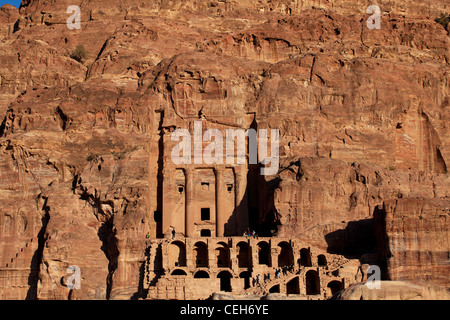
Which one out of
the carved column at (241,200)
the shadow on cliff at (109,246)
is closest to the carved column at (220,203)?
the carved column at (241,200)

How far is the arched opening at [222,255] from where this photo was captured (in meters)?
82.3

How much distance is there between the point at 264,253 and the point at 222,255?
3750 millimetres

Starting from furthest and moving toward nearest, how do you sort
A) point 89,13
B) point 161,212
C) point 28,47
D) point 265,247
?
1. point 89,13
2. point 28,47
3. point 161,212
4. point 265,247

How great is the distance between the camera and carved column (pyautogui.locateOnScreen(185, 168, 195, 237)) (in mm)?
88000

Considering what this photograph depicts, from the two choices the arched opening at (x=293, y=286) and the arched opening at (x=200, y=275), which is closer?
the arched opening at (x=293, y=286)

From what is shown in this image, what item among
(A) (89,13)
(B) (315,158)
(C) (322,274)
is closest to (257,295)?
(C) (322,274)

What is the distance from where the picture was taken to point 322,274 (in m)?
76.4

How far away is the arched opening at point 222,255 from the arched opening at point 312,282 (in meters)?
7.94

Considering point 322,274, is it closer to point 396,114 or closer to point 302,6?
point 396,114

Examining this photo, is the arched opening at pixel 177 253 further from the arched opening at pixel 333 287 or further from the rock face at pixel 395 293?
the rock face at pixel 395 293

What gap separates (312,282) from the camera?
77875mm

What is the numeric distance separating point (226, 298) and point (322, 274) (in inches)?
580

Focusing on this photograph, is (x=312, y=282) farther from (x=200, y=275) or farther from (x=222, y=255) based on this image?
(x=200, y=275)

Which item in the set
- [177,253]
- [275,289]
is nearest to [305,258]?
[275,289]
